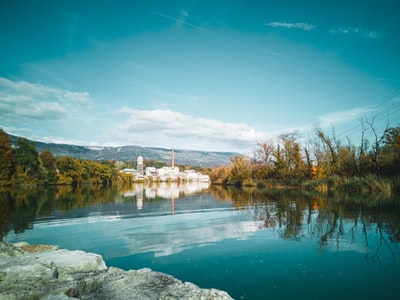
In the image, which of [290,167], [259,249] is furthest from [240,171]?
[259,249]

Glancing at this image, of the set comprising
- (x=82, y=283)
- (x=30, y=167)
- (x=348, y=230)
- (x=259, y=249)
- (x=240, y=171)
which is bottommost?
(x=259, y=249)

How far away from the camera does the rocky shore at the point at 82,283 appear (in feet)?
14.7

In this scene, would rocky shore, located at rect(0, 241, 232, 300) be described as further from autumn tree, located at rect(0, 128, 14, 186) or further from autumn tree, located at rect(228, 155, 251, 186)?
autumn tree, located at rect(228, 155, 251, 186)

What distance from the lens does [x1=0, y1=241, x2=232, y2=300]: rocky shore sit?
4488 mm

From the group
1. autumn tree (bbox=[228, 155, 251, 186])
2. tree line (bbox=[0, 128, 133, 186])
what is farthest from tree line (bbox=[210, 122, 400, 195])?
tree line (bbox=[0, 128, 133, 186])

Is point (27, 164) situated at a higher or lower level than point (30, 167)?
higher

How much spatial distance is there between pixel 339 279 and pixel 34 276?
6.61 metres

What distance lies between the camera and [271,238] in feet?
32.8

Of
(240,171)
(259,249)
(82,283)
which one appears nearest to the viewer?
(82,283)

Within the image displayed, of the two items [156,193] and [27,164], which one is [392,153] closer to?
[156,193]

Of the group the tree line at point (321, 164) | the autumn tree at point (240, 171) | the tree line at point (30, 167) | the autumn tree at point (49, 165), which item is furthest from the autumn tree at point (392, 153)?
the autumn tree at point (49, 165)

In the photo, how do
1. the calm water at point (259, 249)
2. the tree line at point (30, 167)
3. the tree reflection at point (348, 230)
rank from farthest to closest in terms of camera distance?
the tree line at point (30, 167) < the tree reflection at point (348, 230) < the calm water at point (259, 249)

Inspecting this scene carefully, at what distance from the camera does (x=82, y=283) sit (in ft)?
16.0

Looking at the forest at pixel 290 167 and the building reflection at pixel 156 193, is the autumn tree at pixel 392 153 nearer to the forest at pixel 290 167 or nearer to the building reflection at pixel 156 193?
the forest at pixel 290 167
